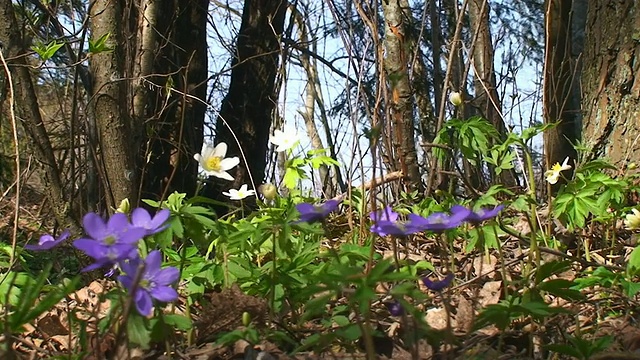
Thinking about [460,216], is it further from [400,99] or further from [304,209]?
[400,99]

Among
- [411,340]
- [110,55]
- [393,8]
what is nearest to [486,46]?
[393,8]

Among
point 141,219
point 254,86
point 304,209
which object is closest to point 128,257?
point 141,219

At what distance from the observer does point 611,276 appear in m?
1.58

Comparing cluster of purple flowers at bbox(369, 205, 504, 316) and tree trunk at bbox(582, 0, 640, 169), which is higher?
tree trunk at bbox(582, 0, 640, 169)

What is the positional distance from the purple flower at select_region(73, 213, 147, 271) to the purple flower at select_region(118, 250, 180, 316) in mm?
22

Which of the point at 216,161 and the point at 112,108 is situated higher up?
the point at 112,108

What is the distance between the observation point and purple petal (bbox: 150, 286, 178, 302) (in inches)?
38.7

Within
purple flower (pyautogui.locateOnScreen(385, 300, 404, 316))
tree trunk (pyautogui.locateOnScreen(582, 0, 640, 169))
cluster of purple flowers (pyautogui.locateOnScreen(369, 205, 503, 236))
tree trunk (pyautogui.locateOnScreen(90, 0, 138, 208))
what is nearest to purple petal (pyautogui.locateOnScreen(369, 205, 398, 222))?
cluster of purple flowers (pyautogui.locateOnScreen(369, 205, 503, 236))

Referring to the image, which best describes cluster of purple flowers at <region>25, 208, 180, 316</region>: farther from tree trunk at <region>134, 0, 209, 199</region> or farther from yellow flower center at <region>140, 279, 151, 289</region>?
tree trunk at <region>134, 0, 209, 199</region>

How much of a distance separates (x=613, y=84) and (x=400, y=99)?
116 cm

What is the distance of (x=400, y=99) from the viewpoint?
12.3 feet

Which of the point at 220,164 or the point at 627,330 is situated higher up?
the point at 220,164

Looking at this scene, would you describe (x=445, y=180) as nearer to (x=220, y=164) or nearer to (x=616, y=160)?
(x=616, y=160)

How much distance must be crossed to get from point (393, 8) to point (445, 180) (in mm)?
1052
